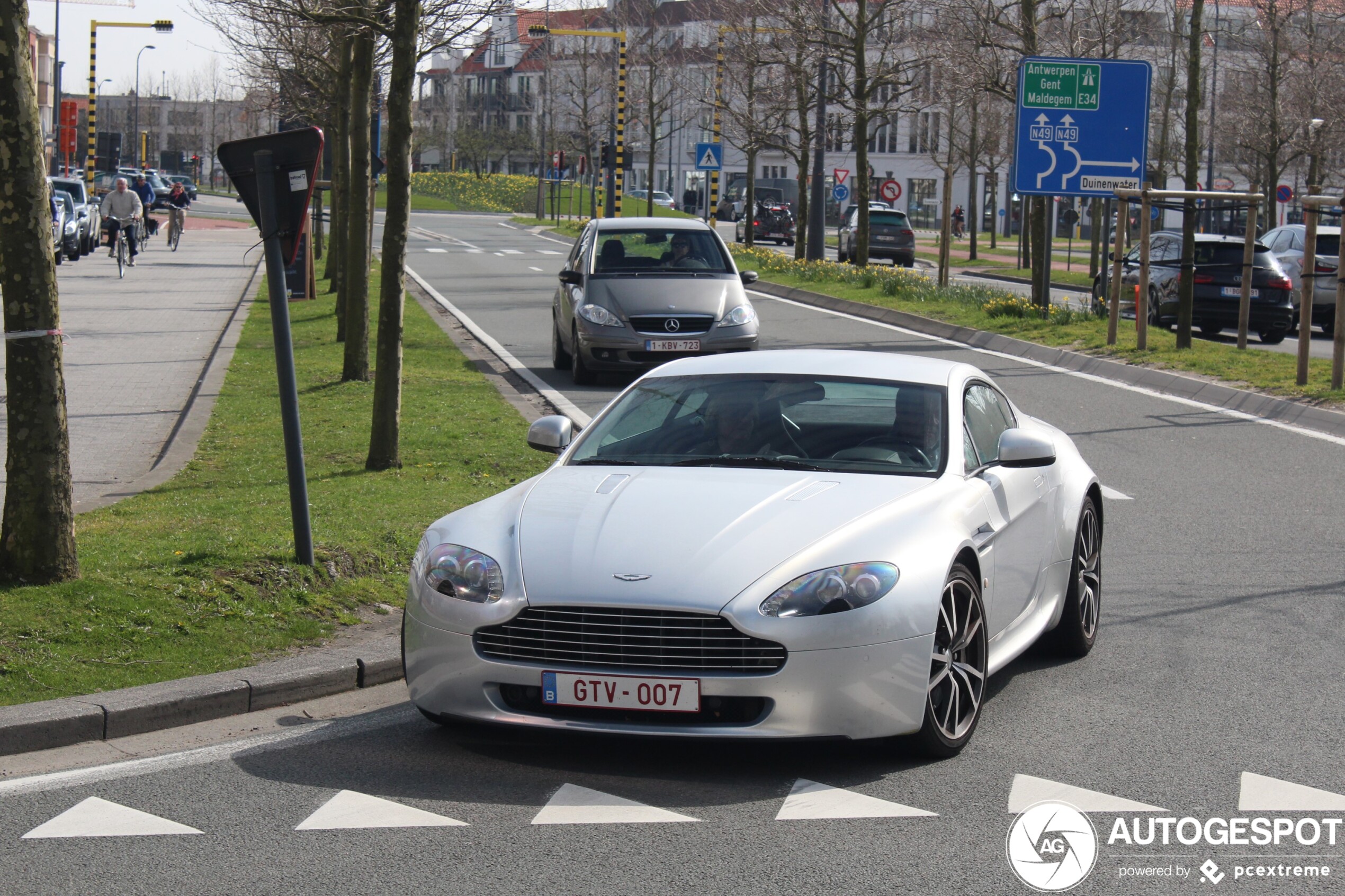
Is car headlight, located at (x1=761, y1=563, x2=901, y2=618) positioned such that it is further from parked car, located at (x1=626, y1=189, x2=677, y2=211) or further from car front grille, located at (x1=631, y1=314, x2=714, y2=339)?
parked car, located at (x1=626, y1=189, x2=677, y2=211)

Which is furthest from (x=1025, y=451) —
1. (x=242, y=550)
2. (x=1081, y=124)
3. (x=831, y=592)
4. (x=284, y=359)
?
(x=1081, y=124)

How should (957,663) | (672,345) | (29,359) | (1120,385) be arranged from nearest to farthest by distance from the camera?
1. (957,663)
2. (29,359)
3. (672,345)
4. (1120,385)

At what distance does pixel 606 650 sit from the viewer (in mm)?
5012

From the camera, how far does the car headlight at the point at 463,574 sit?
525 cm

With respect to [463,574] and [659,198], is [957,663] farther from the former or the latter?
[659,198]

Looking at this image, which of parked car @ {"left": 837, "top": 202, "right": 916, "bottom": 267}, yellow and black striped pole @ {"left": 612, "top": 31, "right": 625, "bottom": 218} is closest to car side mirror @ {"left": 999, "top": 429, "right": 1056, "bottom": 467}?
yellow and black striped pole @ {"left": 612, "top": 31, "right": 625, "bottom": 218}

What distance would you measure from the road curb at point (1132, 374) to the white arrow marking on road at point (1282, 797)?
9.71m

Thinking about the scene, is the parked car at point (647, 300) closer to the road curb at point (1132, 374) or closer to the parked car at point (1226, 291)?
the road curb at point (1132, 374)

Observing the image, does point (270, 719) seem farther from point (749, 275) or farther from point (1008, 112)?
point (1008, 112)

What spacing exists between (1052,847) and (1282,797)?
2.94ft

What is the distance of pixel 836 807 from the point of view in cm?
486

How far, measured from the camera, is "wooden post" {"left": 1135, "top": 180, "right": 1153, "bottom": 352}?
19.1 meters

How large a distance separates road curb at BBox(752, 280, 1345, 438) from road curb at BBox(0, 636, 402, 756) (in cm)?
1027

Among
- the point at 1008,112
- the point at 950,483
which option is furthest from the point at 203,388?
the point at 1008,112
